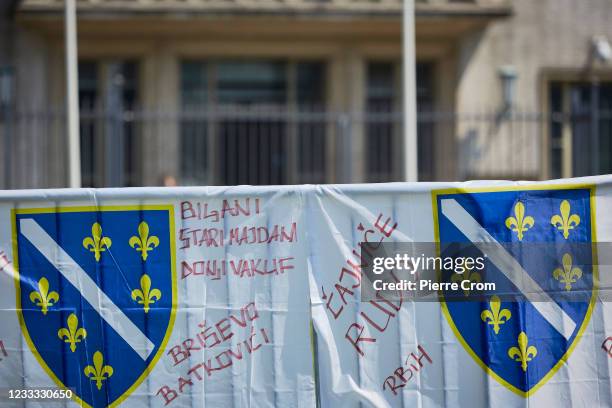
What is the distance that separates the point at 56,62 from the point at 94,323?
29.2 ft

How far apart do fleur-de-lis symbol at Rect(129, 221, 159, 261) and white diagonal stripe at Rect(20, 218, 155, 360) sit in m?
0.34

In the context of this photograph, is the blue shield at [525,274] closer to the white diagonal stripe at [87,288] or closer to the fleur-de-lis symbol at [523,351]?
the fleur-de-lis symbol at [523,351]

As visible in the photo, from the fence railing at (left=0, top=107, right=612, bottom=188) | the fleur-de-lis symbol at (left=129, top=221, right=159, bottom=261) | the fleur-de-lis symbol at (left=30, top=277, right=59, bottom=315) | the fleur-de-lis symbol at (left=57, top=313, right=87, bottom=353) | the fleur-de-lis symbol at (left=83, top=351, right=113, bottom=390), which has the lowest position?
the fleur-de-lis symbol at (left=83, top=351, right=113, bottom=390)

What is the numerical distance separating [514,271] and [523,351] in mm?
458

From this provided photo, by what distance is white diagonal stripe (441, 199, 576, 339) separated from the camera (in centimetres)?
467

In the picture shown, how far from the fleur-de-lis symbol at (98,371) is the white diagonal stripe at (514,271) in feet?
7.11

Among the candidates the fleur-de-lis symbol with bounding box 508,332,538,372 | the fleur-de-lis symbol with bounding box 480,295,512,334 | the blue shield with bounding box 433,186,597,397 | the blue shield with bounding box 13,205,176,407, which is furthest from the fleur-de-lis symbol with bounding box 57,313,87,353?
the fleur-de-lis symbol with bounding box 508,332,538,372

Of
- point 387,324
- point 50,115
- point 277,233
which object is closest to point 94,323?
point 277,233

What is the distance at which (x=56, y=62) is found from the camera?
12.7 meters

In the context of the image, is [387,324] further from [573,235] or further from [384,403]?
[573,235]

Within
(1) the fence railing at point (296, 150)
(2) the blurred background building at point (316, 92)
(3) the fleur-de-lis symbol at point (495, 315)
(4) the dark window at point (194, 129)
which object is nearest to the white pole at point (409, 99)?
(2) the blurred background building at point (316, 92)

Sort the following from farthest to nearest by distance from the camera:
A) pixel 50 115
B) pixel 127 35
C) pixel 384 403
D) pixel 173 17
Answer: pixel 127 35, pixel 173 17, pixel 50 115, pixel 384 403

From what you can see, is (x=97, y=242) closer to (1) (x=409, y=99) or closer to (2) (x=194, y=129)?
(1) (x=409, y=99)

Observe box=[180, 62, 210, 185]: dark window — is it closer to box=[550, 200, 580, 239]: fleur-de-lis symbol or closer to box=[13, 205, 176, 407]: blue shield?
box=[13, 205, 176, 407]: blue shield
